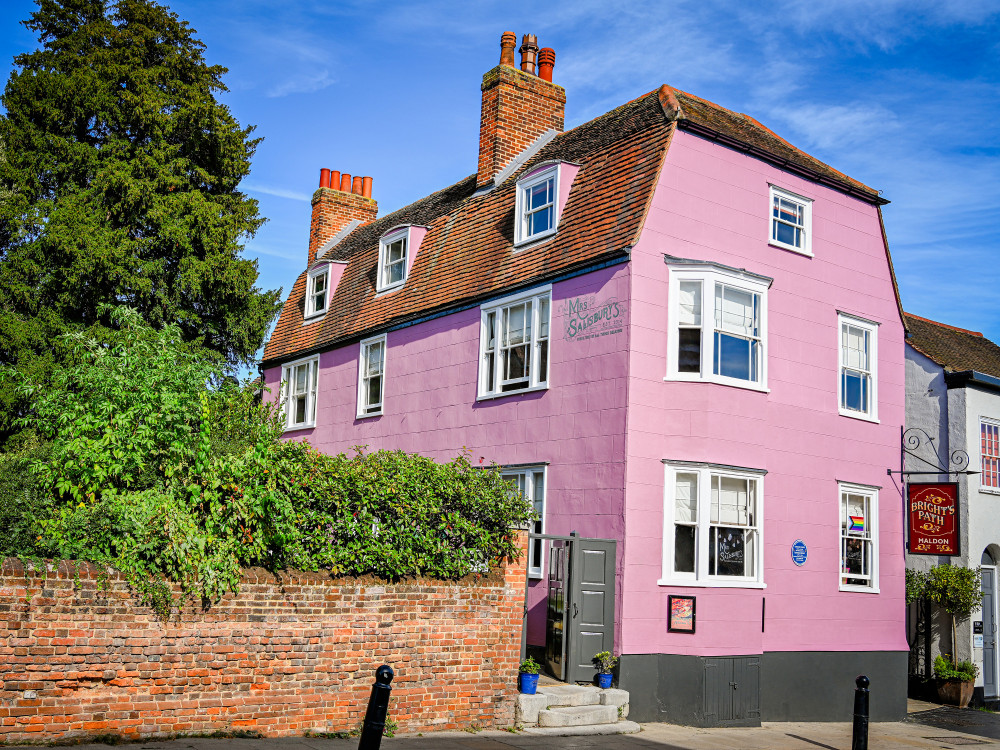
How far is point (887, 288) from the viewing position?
60.5 ft

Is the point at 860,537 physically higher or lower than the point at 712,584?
higher

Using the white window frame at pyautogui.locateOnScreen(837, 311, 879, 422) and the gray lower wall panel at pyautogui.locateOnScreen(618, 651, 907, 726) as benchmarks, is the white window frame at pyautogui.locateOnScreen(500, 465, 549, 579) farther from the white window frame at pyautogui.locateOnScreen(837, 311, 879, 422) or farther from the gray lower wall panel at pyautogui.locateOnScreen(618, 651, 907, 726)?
the white window frame at pyautogui.locateOnScreen(837, 311, 879, 422)

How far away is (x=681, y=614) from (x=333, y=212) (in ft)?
59.5

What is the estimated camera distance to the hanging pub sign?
17.2m

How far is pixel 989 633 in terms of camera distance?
21797mm

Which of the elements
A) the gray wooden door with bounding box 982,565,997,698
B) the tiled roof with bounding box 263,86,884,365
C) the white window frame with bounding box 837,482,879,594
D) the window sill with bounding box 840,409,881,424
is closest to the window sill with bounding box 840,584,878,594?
the white window frame with bounding box 837,482,879,594

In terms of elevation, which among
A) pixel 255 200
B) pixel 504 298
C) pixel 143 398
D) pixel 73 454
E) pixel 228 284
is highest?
pixel 255 200

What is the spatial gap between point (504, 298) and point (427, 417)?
3192 millimetres

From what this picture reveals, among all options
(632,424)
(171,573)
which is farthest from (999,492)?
(171,573)

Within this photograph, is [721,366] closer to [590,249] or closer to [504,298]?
[590,249]

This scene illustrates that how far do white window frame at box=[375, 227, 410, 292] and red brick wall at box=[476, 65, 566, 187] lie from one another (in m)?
2.12

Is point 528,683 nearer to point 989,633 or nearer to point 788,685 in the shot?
point 788,685

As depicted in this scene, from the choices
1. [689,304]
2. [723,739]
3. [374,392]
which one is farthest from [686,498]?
[374,392]

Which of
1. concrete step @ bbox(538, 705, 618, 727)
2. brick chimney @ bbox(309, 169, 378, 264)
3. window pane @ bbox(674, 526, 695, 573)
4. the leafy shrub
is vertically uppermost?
brick chimney @ bbox(309, 169, 378, 264)
